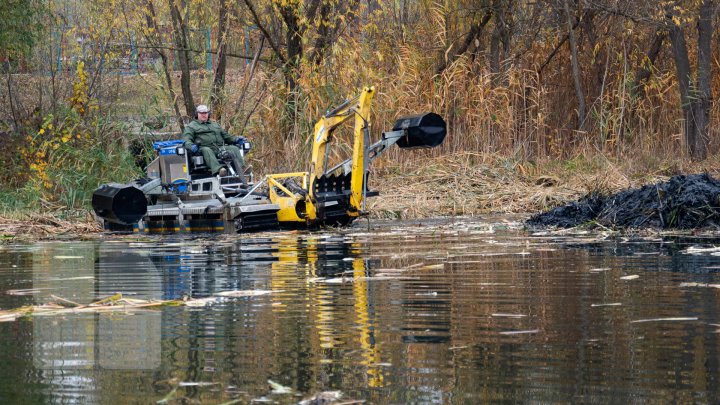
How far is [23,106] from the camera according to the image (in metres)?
32.5

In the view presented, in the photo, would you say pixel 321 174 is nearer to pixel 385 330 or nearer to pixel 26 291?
pixel 26 291

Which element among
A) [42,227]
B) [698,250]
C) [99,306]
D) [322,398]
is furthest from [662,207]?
[322,398]

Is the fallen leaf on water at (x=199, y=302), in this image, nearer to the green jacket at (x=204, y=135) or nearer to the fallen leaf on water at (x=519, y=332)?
the fallen leaf on water at (x=519, y=332)

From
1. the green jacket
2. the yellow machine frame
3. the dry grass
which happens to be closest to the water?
the yellow machine frame

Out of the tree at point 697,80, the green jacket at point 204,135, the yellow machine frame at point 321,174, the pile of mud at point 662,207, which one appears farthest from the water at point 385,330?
the tree at point 697,80

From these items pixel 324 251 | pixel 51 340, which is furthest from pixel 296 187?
pixel 51 340

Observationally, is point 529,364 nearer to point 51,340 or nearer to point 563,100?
point 51,340

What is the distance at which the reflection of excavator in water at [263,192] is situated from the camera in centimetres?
2038

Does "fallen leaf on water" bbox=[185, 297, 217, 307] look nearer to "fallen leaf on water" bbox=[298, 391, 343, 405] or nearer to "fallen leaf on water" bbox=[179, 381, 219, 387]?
"fallen leaf on water" bbox=[179, 381, 219, 387]

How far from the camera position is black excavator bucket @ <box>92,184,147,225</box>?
20.7 meters

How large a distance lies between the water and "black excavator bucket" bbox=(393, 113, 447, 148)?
628 centimetres

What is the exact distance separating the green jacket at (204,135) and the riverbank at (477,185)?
2.41 meters

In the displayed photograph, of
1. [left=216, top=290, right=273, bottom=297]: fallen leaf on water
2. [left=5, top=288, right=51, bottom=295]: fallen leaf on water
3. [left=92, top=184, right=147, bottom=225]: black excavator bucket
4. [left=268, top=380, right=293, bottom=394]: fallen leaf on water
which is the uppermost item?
[left=92, top=184, right=147, bottom=225]: black excavator bucket

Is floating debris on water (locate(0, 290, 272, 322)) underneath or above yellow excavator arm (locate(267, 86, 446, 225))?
underneath
